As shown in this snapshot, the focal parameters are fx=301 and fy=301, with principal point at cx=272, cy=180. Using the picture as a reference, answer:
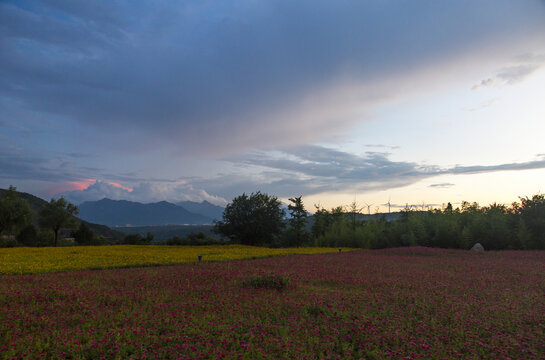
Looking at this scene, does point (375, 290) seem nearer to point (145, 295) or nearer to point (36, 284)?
point (145, 295)

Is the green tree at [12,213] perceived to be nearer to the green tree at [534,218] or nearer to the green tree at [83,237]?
the green tree at [83,237]

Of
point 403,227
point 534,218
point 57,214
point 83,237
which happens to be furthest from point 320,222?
point 83,237

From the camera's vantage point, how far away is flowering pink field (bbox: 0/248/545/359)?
584 centimetres

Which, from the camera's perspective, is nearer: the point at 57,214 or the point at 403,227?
the point at 403,227

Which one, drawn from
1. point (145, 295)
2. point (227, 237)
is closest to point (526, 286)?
point (145, 295)

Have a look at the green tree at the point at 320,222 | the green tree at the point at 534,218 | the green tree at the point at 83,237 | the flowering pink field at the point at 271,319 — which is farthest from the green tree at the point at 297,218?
the green tree at the point at 83,237

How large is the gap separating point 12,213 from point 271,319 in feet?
160

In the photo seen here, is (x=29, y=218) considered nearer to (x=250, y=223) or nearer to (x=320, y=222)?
(x=250, y=223)

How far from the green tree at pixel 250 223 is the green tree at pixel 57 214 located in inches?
904

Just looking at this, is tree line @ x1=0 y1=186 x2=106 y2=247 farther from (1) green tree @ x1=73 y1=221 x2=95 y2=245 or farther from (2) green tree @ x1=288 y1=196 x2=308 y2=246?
(2) green tree @ x1=288 y1=196 x2=308 y2=246

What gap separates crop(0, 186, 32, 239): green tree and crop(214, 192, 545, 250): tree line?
2711 cm

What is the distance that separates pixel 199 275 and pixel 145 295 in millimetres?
4436

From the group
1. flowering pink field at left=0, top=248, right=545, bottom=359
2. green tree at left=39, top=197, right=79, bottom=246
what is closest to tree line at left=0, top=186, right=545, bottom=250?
green tree at left=39, top=197, right=79, bottom=246

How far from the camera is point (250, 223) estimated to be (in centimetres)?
4981
